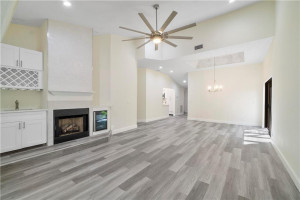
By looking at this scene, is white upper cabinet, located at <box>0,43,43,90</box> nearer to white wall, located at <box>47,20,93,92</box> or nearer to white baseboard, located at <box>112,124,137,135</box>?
white wall, located at <box>47,20,93,92</box>

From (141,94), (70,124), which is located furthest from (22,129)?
(141,94)

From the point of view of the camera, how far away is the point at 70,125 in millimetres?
3590

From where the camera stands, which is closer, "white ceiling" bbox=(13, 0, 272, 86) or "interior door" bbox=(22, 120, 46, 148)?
"interior door" bbox=(22, 120, 46, 148)

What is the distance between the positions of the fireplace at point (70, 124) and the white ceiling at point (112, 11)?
259 cm

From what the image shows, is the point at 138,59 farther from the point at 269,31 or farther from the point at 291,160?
the point at 291,160

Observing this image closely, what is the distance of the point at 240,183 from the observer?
1.81 meters

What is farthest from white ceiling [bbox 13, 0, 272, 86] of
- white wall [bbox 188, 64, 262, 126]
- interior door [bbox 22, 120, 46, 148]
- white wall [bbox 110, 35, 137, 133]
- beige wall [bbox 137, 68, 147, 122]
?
beige wall [bbox 137, 68, 147, 122]

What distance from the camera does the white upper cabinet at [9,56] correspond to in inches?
109

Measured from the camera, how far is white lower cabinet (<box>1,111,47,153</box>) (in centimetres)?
257

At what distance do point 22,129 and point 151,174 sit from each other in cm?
310

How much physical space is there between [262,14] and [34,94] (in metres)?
6.74

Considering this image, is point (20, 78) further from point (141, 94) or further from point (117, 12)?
point (141, 94)

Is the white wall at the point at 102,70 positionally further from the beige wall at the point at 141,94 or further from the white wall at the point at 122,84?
the beige wall at the point at 141,94

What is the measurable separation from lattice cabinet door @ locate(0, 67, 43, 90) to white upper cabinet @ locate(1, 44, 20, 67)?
14 centimetres
